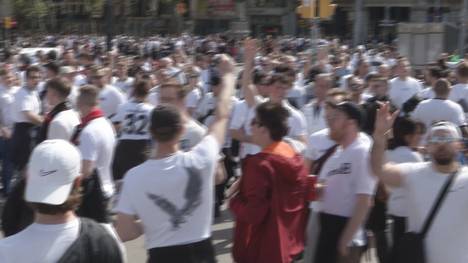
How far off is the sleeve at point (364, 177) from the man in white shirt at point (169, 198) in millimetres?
1063

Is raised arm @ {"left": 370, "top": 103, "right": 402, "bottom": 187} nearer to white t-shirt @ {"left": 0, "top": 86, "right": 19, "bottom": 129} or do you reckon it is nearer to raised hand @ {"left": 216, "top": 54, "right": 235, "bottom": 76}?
raised hand @ {"left": 216, "top": 54, "right": 235, "bottom": 76}

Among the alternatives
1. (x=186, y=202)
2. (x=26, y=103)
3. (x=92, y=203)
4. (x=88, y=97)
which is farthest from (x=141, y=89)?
(x=186, y=202)

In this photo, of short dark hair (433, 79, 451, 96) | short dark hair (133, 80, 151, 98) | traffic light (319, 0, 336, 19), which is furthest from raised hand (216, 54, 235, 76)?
traffic light (319, 0, 336, 19)

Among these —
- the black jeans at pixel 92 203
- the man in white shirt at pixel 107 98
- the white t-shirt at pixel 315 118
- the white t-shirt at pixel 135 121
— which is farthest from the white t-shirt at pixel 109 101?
the black jeans at pixel 92 203

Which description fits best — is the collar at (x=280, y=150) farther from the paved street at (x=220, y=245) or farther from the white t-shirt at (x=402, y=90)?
the white t-shirt at (x=402, y=90)

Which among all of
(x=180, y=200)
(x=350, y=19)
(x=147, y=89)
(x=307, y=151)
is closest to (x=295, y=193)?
(x=180, y=200)

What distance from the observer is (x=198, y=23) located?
68.8 m

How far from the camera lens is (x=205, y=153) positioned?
3.93 metres

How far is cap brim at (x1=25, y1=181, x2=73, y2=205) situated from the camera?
271cm

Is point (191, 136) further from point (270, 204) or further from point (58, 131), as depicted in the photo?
point (270, 204)

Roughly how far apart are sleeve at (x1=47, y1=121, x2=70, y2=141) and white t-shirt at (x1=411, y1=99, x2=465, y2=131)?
3939 millimetres

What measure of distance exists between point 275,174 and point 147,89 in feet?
13.2

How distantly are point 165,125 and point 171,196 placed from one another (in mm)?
361

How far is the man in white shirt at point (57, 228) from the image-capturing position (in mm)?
2701
